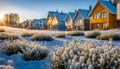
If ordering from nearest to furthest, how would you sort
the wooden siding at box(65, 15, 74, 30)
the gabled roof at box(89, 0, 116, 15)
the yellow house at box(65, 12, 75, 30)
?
the gabled roof at box(89, 0, 116, 15) → the yellow house at box(65, 12, 75, 30) → the wooden siding at box(65, 15, 74, 30)

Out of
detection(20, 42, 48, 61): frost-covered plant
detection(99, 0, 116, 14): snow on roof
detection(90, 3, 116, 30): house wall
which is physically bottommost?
detection(20, 42, 48, 61): frost-covered plant

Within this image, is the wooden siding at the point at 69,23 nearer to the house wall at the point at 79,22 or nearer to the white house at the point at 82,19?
the house wall at the point at 79,22

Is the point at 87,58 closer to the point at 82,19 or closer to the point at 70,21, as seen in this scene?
the point at 82,19

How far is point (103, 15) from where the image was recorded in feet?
143

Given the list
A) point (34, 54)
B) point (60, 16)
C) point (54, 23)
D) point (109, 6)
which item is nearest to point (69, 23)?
point (60, 16)

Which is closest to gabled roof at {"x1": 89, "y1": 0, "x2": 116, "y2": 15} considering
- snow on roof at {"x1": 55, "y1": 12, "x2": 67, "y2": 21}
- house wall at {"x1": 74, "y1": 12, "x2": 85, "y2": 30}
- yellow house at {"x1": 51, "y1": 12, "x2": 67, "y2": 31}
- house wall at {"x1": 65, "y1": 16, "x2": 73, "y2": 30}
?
house wall at {"x1": 74, "y1": 12, "x2": 85, "y2": 30}

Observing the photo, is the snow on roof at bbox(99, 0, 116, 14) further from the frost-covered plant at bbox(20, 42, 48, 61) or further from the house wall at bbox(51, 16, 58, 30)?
the frost-covered plant at bbox(20, 42, 48, 61)

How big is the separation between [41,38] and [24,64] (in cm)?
679

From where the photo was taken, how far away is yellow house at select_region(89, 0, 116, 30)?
4156cm

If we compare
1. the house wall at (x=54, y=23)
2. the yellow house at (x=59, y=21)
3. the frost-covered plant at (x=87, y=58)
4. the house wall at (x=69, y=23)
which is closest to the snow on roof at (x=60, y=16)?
the yellow house at (x=59, y=21)

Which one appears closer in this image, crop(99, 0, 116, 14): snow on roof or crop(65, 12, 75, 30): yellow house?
crop(99, 0, 116, 14): snow on roof

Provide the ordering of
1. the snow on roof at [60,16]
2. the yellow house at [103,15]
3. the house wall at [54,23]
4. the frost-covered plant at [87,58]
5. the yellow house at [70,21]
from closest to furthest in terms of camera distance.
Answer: the frost-covered plant at [87,58] → the yellow house at [103,15] → the yellow house at [70,21] → the snow on roof at [60,16] → the house wall at [54,23]

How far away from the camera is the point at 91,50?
22.3ft

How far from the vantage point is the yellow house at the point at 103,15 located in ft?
136
